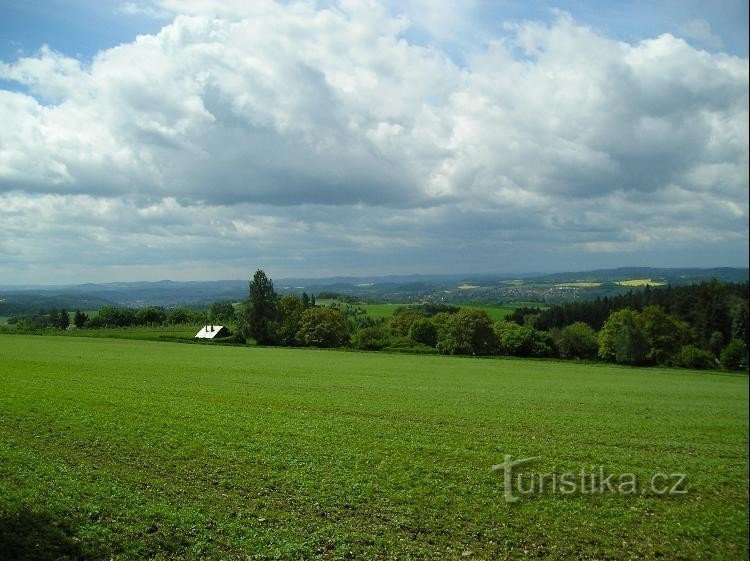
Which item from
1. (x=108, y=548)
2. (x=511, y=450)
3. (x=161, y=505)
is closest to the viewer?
(x=108, y=548)

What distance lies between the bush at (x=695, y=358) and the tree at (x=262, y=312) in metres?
82.9

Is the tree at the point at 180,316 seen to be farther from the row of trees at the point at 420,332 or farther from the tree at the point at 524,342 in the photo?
the tree at the point at 524,342

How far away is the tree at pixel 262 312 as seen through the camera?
94.1 m

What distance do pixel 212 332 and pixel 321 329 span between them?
22.4 metres

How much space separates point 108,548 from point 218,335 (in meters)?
89.7

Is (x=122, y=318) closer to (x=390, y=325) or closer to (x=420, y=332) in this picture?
(x=390, y=325)

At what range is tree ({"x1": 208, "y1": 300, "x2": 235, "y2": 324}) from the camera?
332ft

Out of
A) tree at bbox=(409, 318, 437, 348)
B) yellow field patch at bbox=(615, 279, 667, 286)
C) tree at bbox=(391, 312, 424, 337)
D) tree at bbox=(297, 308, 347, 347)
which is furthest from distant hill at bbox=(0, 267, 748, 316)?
tree at bbox=(409, 318, 437, 348)

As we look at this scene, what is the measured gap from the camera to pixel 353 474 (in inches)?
607

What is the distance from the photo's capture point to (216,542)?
11.1 metres

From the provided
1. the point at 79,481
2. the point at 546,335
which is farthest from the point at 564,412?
the point at 546,335

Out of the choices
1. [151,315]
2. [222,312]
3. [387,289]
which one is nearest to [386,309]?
[387,289]

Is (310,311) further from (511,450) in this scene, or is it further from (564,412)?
(511,450)

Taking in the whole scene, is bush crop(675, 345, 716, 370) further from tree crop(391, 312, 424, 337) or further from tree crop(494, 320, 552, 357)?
tree crop(391, 312, 424, 337)
